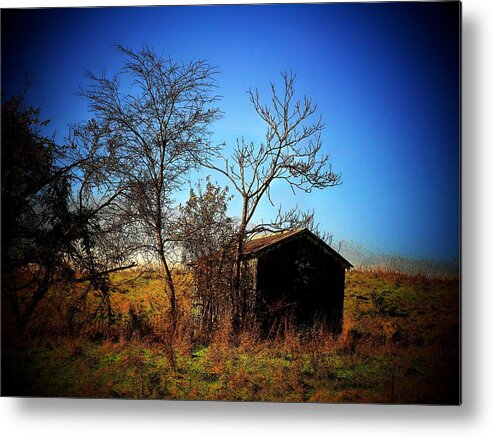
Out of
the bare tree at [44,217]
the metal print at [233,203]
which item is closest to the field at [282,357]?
the metal print at [233,203]

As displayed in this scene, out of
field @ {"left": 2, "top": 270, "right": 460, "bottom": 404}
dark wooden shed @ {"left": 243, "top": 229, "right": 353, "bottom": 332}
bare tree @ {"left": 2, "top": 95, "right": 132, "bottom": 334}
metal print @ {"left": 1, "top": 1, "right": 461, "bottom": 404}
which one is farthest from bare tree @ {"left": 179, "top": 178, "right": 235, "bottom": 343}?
bare tree @ {"left": 2, "top": 95, "right": 132, "bottom": 334}

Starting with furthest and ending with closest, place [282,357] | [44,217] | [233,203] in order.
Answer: [44,217] → [233,203] → [282,357]

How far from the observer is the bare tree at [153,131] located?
590 cm

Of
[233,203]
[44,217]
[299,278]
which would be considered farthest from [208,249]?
[44,217]

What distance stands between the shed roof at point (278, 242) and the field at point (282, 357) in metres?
0.22

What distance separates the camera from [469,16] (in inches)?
223

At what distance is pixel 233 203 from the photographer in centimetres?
584

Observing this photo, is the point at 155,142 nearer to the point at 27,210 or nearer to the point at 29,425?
the point at 27,210

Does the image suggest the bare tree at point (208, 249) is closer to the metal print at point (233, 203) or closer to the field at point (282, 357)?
the metal print at point (233, 203)

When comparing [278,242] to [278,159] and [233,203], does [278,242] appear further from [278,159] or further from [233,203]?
[278,159]

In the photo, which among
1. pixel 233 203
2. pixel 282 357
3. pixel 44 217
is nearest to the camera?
pixel 282 357

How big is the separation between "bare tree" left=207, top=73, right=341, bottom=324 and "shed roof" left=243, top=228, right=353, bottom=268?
0.07 m

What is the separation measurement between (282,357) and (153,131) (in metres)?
2.30

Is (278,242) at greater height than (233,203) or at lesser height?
lesser
